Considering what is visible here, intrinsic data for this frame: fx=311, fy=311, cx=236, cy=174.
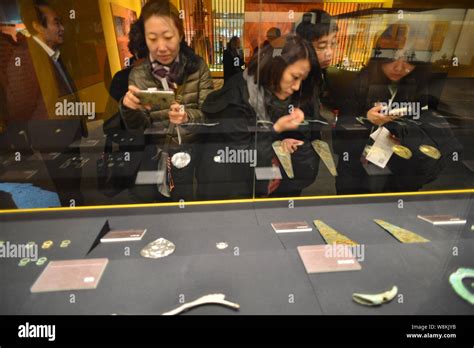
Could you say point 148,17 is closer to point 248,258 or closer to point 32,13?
point 32,13

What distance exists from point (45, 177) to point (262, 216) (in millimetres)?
1223

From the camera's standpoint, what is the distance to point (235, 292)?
1.05 meters

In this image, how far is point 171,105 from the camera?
5.00 ft

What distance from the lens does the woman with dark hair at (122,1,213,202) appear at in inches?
53.9

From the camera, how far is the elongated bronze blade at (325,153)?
184 centimetres

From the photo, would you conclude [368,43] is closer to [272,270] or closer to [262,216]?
[262,216]

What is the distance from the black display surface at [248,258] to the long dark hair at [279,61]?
64 centimetres

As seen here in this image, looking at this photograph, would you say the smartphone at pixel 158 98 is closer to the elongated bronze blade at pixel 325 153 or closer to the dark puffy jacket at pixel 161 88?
the dark puffy jacket at pixel 161 88

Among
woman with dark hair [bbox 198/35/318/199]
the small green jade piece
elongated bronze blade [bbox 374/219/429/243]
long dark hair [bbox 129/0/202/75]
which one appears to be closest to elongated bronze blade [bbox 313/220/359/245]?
elongated bronze blade [bbox 374/219/429/243]

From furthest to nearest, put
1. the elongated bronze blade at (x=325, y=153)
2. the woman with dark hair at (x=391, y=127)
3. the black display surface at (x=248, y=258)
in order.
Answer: the elongated bronze blade at (x=325, y=153), the woman with dark hair at (x=391, y=127), the black display surface at (x=248, y=258)

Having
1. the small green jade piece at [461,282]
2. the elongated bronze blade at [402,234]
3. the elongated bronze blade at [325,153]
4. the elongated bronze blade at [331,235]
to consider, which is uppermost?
the elongated bronze blade at [325,153]

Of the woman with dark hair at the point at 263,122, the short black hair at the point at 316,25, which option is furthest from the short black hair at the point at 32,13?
the short black hair at the point at 316,25

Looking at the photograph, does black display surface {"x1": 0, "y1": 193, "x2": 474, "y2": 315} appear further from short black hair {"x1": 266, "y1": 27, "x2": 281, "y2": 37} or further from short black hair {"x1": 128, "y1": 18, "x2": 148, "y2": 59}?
short black hair {"x1": 266, "y1": 27, "x2": 281, "y2": 37}
